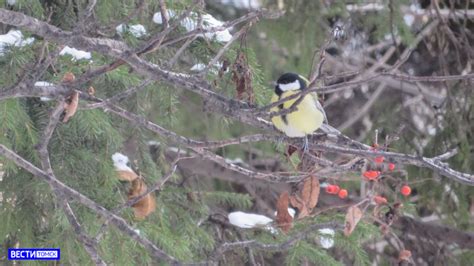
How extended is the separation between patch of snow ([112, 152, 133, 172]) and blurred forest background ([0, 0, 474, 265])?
5cm

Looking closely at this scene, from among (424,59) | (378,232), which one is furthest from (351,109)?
(378,232)

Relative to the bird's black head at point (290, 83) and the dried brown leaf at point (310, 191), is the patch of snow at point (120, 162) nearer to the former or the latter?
the bird's black head at point (290, 83)

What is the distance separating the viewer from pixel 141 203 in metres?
2.74

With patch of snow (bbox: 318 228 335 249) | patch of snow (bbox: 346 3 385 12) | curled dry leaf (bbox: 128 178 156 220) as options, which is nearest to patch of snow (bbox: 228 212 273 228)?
patch of snow (bbox: 318 228 335 249)

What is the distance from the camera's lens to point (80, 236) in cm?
198

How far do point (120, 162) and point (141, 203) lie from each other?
0.24 metres

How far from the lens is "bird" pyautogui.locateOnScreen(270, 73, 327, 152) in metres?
2.62

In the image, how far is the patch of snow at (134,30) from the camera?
9.33 feet

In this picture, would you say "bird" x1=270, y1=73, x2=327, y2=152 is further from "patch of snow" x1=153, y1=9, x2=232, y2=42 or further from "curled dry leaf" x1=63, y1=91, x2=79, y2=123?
"curled dry leaf" x1=63, y1=91, x2=79, y2=123

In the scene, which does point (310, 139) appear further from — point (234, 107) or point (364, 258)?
point (364, 258)

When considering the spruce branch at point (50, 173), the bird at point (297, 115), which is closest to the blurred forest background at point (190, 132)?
the spruce branch at point (50, 173)

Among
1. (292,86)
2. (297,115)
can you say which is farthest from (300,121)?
(292,86)

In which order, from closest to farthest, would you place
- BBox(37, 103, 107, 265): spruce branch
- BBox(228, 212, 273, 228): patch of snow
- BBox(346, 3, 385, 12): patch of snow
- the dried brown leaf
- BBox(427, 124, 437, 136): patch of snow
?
1. BBox(37, 103, 107, 265): spruce branch
2. the dried brown leaf
3. BBox(228, 212, 273, 228): patch of snow
4. BBox(427, 124, 437, 136): patch of snow
5. BBox(346, 3, 385, 12): patch of snow

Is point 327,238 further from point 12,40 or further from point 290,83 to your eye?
point 12,40
